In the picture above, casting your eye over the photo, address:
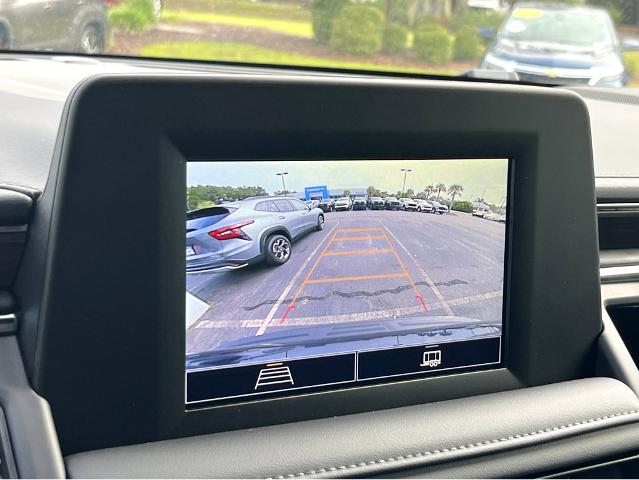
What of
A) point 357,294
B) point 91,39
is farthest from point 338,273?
point 91,39

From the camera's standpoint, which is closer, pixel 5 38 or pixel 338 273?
pixel 338 273

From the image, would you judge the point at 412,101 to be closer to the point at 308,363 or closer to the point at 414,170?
the point at 414,170

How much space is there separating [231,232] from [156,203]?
167 mm

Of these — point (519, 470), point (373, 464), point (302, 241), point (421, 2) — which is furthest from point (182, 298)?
point (421, 2)

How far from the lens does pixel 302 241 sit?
65.9 inches

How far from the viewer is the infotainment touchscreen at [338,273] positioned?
1.59 metres

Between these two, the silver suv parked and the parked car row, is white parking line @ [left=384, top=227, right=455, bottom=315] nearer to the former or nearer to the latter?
the parked car row

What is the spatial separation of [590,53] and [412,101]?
2085 mm

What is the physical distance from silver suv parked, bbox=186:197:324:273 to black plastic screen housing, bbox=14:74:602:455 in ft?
0.13

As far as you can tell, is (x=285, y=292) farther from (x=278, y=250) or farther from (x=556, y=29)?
(x=556, y=29)

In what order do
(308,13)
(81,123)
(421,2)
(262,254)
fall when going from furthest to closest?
(421,2) < (308,13) < (262,254) < (81,123)

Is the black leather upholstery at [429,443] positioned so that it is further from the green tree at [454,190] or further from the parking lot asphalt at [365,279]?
the green tree at [454,190]


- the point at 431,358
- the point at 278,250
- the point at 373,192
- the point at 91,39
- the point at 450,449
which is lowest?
the point at 450,449

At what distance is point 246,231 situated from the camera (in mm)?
1633
